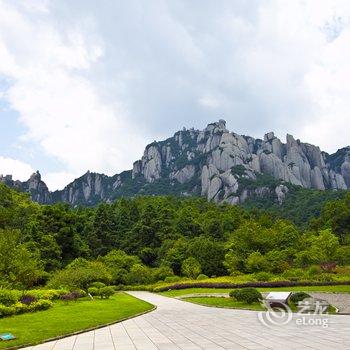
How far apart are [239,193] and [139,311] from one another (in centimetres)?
9994

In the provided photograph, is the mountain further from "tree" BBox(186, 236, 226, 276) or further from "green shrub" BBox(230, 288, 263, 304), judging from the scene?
"green shrub" BBox(230, 288, 263, 304)

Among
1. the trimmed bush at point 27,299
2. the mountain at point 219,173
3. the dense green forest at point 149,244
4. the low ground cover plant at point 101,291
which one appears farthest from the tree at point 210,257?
the mountain at point 219,173

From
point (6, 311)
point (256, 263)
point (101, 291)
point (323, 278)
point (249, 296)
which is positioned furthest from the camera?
point (256, 263)

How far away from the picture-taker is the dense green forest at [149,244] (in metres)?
37.4

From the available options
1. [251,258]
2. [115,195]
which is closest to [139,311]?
[251,258]

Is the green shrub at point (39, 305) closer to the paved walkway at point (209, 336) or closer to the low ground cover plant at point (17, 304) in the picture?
the low ground cover plant at point (17, 304)

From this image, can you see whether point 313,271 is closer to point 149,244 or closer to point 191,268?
point 191,268

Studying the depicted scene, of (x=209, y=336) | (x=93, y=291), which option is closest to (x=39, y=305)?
(x=93, y=291)

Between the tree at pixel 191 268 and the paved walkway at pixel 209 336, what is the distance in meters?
30.5

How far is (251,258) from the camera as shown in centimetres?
4306

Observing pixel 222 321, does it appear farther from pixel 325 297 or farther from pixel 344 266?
pixel 344 266

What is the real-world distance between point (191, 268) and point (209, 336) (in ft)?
116

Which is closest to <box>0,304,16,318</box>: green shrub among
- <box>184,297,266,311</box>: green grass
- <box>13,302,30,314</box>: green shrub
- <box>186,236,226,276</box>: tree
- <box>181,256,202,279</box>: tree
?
<box>13,302,30,314</box>: green shrub

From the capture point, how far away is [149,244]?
208 feet
